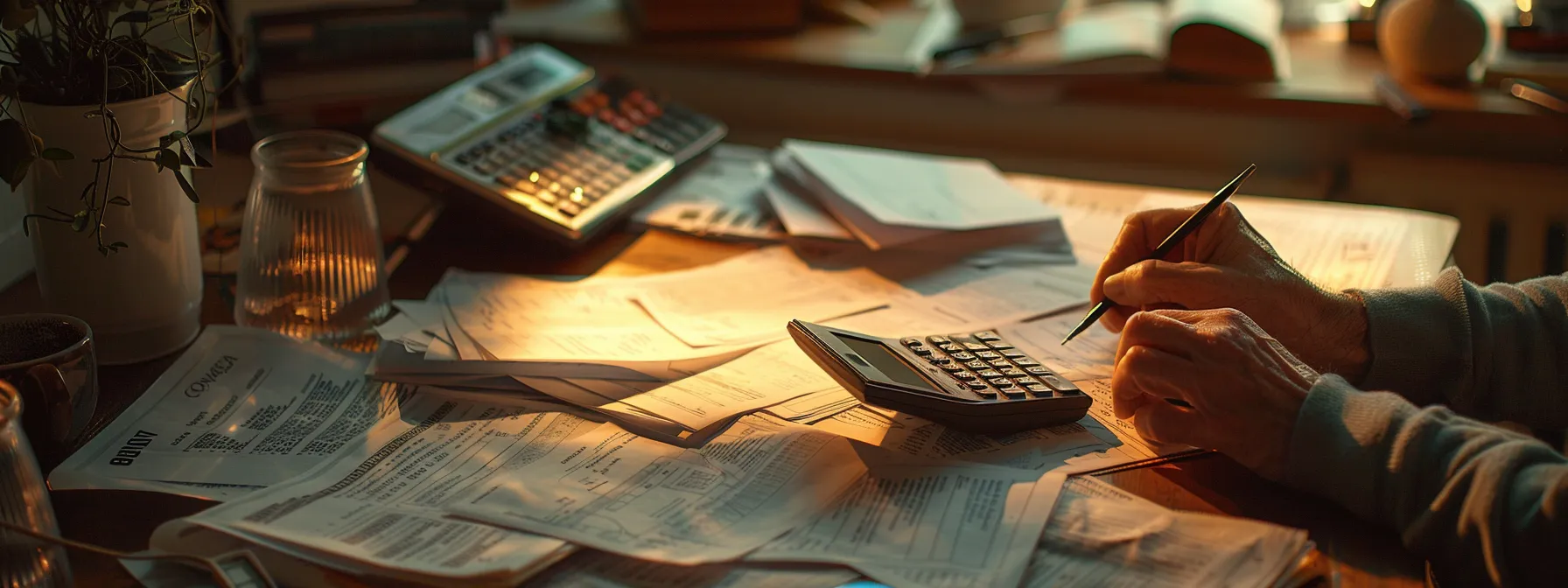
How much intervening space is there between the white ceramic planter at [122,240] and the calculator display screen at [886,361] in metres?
0.48

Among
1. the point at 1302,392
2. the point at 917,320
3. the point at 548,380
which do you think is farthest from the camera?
the point at 917,320

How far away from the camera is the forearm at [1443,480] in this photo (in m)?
0.61

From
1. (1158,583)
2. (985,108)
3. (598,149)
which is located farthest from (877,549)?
(985,108)

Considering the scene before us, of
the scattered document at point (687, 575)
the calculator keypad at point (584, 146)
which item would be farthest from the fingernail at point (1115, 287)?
the calculator keypad at point (584, 146)

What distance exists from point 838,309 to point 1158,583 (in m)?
0.42

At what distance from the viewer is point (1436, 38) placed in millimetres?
1489

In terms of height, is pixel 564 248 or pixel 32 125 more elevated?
pixel 32 125

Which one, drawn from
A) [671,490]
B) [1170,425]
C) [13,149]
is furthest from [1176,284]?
[13,149]

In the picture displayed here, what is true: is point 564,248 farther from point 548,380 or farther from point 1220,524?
point 1220,524

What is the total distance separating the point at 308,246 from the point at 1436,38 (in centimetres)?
134

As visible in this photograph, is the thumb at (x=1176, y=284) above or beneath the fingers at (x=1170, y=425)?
above

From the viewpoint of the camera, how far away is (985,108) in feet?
5.93

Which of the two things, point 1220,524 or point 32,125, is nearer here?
point 1220,524

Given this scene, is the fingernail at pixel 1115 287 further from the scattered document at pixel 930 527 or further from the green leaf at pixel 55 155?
the green leaf at pixel 55 155
